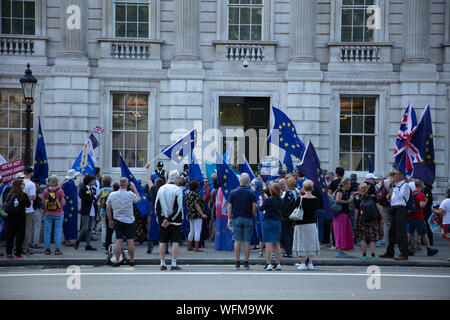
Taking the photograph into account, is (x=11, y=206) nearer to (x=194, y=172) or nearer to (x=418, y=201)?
(x=194, y=172)

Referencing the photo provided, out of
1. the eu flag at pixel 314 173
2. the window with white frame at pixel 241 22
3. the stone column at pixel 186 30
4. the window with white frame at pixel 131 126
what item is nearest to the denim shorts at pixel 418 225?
the eu flag at pixel 314 173

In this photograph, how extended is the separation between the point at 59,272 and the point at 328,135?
41.3 ft

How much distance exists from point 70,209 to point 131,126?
663 centimetres

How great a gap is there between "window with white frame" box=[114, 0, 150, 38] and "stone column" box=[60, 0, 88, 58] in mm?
1169

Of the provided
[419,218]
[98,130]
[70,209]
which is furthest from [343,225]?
[98,130]

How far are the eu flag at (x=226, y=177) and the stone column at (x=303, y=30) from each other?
27.3 ft

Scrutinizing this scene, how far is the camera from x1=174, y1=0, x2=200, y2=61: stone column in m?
23.0

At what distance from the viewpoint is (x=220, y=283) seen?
1130cm

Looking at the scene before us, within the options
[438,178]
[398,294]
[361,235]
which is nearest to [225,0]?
[438,178]

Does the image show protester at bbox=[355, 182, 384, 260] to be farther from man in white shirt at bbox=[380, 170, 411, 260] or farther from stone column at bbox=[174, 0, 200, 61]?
stone column at bbox=[174, 0, 200, 61]

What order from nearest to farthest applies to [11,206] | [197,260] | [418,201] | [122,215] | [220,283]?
[220,283] → [122,215] → [11,206] → [197,260] → [418,201]

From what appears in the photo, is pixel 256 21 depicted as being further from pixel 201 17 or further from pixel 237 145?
pixel 237 145

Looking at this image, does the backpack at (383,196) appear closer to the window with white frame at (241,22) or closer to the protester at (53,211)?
the protester at (53,211)

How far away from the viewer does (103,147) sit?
75.8 ft
